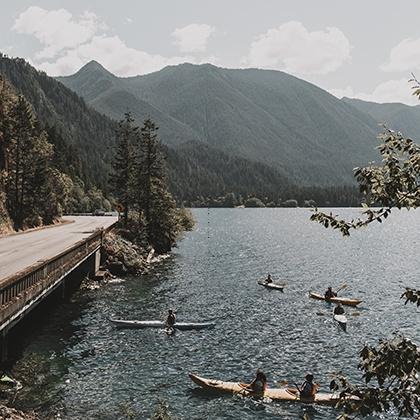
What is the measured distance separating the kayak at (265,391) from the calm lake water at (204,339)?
0.44 meters

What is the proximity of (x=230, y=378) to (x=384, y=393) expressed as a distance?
858 inches

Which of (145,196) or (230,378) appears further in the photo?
(145,196)

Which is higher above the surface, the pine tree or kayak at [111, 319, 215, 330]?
the pine tree

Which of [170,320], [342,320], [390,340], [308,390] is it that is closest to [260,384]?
[308,390]

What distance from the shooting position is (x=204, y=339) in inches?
1361

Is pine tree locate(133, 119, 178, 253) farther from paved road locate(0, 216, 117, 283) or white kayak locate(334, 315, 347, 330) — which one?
white kayak locate(334, 315, 347, 330)

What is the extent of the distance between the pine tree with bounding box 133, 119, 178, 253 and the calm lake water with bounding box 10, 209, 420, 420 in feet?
39.7

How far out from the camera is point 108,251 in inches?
2415

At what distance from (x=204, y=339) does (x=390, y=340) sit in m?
28.7

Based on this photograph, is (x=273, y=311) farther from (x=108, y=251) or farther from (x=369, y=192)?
(x=369, y=192)

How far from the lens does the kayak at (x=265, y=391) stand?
24203 millimetres

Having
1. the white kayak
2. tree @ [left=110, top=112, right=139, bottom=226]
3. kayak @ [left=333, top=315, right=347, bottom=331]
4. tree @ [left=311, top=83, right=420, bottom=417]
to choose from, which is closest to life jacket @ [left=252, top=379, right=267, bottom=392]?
kayak @ [left=333, top=315, right=347, bottom=331]

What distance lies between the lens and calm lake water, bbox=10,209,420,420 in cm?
2384

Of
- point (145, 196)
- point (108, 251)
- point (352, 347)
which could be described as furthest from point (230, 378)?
point (145, 196)
